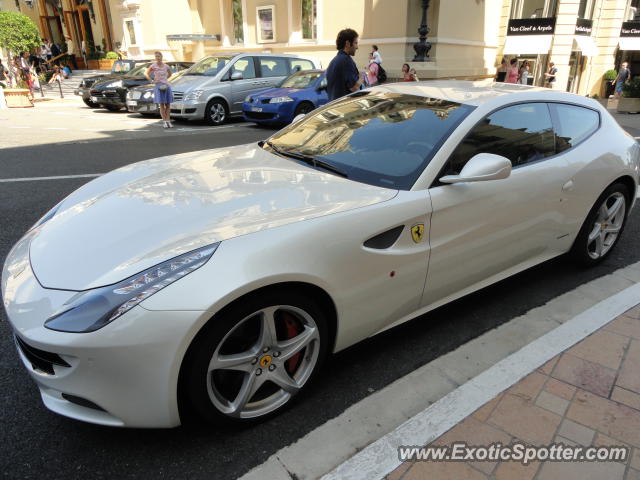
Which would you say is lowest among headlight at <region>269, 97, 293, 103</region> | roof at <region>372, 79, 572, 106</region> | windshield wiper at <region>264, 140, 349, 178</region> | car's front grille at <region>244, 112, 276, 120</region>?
car's front grille at <region>244, 112, 276, 120</region>

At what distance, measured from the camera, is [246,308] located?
189cm

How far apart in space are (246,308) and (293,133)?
1.83 metres

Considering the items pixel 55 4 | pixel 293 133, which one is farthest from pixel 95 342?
pixel 55 4

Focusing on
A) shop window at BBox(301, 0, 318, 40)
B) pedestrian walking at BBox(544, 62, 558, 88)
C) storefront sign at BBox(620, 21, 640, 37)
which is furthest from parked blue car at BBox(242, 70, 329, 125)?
storefront sign at BBox(620, 21, 640, 37)

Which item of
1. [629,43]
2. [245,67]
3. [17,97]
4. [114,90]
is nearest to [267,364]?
[245,67]

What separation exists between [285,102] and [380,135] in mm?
8504

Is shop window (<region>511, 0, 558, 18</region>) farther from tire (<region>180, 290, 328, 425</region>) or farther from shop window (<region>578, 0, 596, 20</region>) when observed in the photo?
tire (<region>180, 290, 328, 425</region>)

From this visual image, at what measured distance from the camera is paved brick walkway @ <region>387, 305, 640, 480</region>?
75.7 inches

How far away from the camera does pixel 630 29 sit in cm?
2395

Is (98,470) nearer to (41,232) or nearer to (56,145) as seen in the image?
(41,232)

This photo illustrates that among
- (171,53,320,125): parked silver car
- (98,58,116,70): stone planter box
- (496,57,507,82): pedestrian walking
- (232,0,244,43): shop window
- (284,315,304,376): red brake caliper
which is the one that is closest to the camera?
(284,315,304,376): red brake caliper

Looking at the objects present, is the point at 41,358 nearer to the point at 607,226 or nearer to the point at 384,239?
the point at 384,239

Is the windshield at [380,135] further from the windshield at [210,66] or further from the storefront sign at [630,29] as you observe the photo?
the storefront sign at [630,29]

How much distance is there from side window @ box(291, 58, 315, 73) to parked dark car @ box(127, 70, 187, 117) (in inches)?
120
